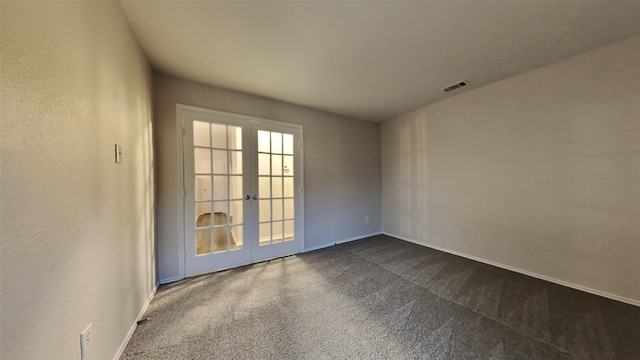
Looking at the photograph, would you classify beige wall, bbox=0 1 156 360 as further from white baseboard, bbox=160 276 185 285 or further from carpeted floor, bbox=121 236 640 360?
white baseboard, bbox=160 276 185 285

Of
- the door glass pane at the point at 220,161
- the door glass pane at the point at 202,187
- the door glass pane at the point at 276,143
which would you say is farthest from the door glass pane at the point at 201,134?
the door glass pane at the point at 276,143

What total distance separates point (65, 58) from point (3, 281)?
0.95 meters

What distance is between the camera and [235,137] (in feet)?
9.40

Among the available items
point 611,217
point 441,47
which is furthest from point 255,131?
point 611,217

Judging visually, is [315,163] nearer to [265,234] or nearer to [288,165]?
[288,165]

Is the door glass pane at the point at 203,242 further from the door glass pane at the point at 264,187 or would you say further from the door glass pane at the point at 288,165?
the door glass pane at the point at 288,165

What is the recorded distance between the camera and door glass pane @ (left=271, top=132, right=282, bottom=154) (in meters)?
3.16

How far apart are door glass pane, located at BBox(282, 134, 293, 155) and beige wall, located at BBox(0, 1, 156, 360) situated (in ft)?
6.12

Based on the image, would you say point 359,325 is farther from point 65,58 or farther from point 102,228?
point 65,58

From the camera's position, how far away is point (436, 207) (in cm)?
349

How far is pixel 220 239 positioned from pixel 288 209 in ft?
3.43

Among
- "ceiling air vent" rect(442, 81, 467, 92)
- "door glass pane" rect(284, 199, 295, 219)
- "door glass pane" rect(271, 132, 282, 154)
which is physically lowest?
"door glass pane" rect(284, 199, 295, 219)

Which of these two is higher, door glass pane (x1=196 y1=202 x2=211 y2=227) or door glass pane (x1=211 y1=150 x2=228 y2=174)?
door glass pane (x1=211 y1=150 x2=228 y2=174)

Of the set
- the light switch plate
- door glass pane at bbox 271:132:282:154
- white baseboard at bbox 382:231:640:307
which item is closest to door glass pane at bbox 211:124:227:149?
door glass pane at bbox 271:132:282:154
